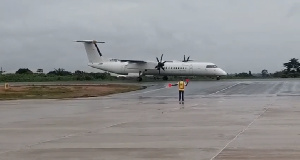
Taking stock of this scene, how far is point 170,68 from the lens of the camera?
249 feet

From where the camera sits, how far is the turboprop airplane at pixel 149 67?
75.0 m

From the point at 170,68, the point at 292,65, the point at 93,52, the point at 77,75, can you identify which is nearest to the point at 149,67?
the point at 170,68

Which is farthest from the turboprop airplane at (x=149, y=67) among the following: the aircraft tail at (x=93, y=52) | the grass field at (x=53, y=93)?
the grass field at (x=53, y=93)

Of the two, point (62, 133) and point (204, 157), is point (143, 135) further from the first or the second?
point (204, 157)

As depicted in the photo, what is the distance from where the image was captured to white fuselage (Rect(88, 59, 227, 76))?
74.9 m

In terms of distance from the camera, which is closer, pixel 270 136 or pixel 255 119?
pixel 270 136

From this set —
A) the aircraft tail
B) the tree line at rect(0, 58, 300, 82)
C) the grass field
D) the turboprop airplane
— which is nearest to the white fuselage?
the turboprop airplane

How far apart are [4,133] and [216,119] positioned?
6.80m

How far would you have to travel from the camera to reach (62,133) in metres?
14.5

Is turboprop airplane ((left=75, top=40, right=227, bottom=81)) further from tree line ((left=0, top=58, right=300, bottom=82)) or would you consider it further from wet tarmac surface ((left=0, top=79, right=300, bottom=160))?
wet tarmac surface ((left=0, top=79, right=300, bottom=160))

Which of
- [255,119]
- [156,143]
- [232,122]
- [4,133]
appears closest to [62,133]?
[4,133]

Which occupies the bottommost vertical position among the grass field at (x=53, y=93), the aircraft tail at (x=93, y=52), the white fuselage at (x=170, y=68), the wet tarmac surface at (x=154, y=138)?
the wet tarmac surface at (x=154, y=138)

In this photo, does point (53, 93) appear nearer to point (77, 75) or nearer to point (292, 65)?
point (77, 75)

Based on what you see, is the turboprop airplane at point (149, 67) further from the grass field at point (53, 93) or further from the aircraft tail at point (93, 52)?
the grass field at point (53, 93)
